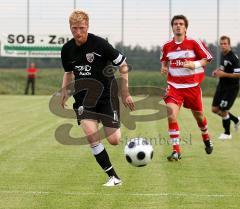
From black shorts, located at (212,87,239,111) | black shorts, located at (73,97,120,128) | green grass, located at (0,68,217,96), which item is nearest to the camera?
black shorts, located at (73,97,120,128)

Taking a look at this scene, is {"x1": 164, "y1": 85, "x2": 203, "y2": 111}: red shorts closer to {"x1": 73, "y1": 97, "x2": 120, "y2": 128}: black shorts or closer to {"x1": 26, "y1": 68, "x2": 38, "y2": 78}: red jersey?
{"x1": 73, "y1": 97, "x2": 120, "y2": 128}: black shorts

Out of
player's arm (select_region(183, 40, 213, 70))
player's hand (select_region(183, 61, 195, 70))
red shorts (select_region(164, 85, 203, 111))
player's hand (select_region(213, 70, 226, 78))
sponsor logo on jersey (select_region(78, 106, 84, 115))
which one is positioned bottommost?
red shorts (select_region(164, 85, 203, 111))

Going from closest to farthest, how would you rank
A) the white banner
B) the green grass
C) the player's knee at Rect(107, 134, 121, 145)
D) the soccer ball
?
1. the player's knee at Rect(107, 134, 121, 145)
2. the soccer ball
3. the green grass
4. the white banner

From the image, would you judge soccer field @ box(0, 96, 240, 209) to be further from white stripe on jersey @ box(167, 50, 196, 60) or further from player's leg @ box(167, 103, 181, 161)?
white stripe on jersey @ box(167, 50, 196, 60)

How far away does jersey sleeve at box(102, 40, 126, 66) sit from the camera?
9.22 m

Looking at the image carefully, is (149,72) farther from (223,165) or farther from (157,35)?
(223,165)

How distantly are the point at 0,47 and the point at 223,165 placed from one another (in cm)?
3917

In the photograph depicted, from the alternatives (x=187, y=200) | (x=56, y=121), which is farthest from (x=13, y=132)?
(x=187, y=200)

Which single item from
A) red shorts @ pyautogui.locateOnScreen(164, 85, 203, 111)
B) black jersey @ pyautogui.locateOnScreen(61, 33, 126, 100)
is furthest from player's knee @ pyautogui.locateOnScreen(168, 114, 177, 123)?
black jersey @ pyautogui.locateOnScreen(61, 33, 126, 100)

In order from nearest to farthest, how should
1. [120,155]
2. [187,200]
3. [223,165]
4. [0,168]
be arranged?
[187,200], [0,168], [223,165], [120,155]

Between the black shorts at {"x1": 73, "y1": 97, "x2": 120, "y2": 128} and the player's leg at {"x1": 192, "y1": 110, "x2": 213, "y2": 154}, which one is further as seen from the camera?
the player's leg at {"x1": 192, "y1": 110, "x2": 213, "y2": 154}

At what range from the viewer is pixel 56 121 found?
826 inches

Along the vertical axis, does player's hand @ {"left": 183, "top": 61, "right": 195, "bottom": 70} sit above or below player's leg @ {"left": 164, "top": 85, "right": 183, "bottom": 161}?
above

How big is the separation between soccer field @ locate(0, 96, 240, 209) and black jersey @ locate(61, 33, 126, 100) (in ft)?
4.53
